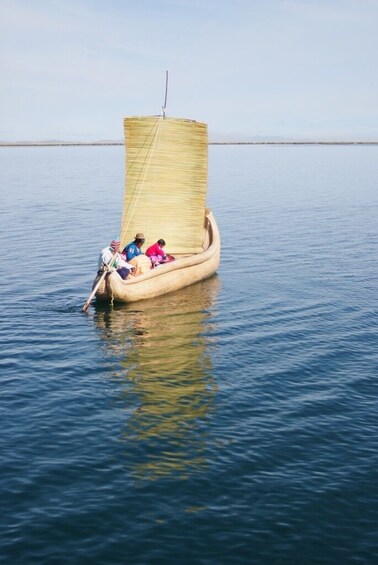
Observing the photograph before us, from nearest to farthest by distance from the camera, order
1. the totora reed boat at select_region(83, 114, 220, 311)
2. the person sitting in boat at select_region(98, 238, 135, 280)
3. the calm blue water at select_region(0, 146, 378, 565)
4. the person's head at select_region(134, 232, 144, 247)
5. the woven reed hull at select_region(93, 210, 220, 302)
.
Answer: the calm blue water at select_region(0, 146, 378, 565)
the person sitting in boat at select_region(98, 238, 135, 280)
the woven reed hull at select_region(93, 210, 220, 302)
the person's head at select_region(134, 232, 144, 247)
the totora reed boat at select_region(83, 114, 220, 311)

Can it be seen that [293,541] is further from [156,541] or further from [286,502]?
[156,541]

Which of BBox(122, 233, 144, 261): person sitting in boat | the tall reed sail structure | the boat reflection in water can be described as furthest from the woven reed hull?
the tall reed sail structure

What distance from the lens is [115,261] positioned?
73.3 feet

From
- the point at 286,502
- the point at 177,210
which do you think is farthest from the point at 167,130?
the point at 286,502

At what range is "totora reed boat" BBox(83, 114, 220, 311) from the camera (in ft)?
88.9

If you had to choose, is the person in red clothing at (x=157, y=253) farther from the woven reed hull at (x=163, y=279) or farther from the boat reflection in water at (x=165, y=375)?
the boat reflection in water at (x=165, y=375)

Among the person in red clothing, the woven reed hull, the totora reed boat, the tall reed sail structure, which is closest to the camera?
the woven reed hull

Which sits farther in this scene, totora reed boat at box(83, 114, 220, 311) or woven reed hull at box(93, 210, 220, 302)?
totora reed boat at box(83, 114, 220, 311)

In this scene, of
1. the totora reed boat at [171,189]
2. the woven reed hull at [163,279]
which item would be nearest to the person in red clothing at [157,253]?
the woven reed hull at [163,279]

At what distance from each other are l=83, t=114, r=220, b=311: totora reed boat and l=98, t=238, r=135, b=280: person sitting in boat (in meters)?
3.05

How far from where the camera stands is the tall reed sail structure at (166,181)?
27375 millimetres

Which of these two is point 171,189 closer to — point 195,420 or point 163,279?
point 163,279

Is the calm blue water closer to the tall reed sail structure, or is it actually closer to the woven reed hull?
the woven reed hull

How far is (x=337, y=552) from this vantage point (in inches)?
379
